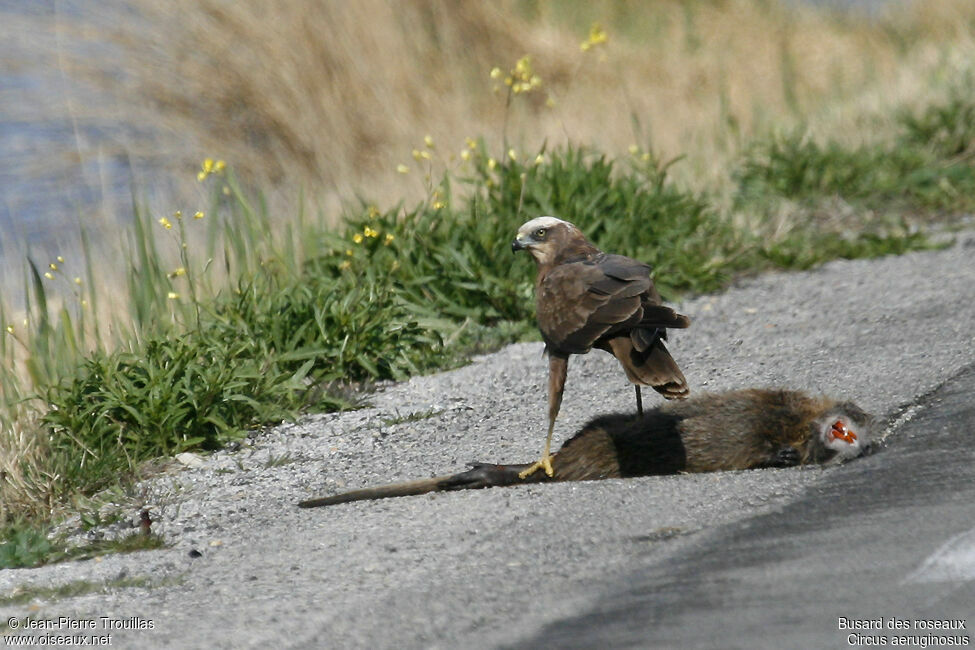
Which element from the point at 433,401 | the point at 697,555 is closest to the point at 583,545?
the point at 697,555

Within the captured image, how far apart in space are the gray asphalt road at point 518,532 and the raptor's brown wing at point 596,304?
1.92ft

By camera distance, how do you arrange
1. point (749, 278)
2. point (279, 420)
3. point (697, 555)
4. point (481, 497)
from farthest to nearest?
point (749, 278), point (279, 420), point (481, 497), point (697, 555)

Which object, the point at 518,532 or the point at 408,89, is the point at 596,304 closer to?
the point at 518,532

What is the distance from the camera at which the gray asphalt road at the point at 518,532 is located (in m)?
3.84

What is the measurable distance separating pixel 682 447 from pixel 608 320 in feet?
2.23

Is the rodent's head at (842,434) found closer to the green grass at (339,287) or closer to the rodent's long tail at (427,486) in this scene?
the rodent's long tail at (427,486)

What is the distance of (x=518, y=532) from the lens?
15.3 feet

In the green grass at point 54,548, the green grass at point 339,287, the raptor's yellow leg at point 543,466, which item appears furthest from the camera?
the green grass at point 339,287

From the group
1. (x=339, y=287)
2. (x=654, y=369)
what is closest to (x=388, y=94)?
(x=339, y=287)

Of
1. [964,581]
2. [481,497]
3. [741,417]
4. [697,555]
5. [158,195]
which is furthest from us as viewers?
[158,195]

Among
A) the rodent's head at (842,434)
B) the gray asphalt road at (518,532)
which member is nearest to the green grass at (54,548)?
the gray asphalt road at (518,532)

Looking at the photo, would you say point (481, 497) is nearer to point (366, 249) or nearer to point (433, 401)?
point (433, 401)

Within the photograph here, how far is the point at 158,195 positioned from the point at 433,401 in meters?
4.88

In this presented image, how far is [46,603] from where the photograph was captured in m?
4.28
